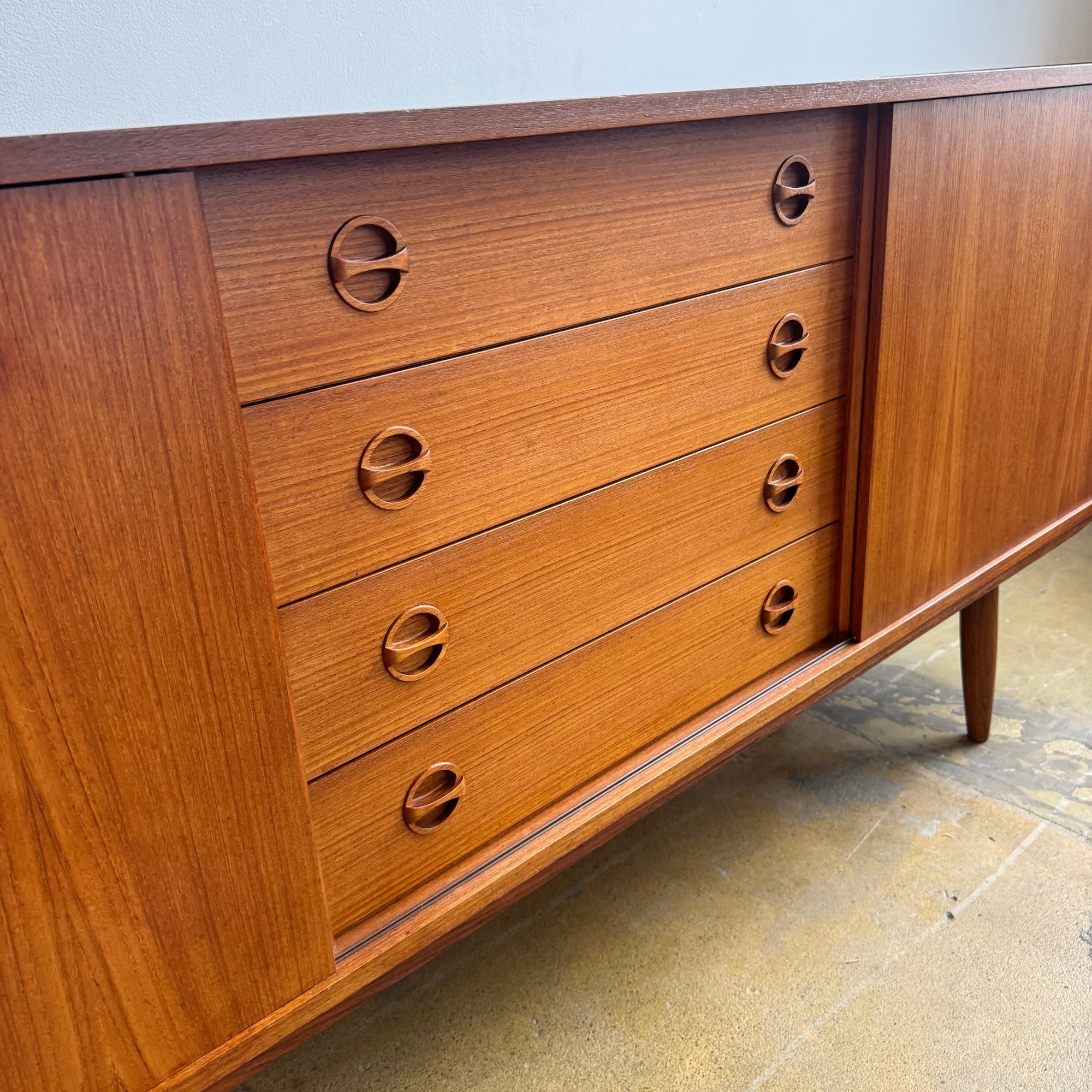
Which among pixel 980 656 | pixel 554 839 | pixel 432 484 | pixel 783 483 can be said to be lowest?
pixel 980 656

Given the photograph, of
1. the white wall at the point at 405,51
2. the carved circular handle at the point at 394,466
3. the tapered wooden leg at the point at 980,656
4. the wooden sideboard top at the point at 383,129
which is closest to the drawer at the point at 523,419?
the carved circular handle at the point at 394,466

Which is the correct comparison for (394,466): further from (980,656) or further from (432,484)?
(980,656)

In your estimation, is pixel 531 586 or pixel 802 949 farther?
pixel 802 949

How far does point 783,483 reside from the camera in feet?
3.16

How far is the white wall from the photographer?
1137 mm

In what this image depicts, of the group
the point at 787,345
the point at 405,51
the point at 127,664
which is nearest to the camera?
the point at 127,664

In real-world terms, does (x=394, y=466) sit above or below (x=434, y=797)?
above

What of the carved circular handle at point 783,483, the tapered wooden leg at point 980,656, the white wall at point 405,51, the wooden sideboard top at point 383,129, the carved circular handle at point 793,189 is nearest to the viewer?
the wooden sideboard top at point 383,129

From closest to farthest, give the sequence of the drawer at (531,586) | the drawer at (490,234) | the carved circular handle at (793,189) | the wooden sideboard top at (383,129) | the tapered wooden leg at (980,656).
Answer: the wooden sideboard top at (383,129) < the drawer at (490,234) < the drawer at (531,586) < the carved circular handle at (793,189) < the tapered wooden leg at (980,656)

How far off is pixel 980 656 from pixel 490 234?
39.2 inches

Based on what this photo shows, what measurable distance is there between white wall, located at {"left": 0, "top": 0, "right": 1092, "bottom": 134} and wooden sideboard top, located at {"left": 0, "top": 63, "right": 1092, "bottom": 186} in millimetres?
378

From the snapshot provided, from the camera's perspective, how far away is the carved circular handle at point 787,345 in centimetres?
90

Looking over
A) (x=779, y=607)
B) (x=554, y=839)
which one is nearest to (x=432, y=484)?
(x=554, y=839)

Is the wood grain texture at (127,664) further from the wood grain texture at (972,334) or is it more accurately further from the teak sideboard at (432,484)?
the wood grain texture at (972,334)
